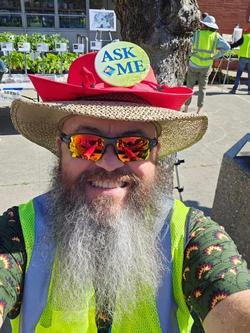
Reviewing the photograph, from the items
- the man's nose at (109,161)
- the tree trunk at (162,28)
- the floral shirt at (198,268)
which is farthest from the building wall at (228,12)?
the floral shirt at (198,268)

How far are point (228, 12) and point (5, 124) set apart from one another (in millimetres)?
10076

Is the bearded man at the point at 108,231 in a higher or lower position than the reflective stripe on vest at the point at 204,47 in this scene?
higher

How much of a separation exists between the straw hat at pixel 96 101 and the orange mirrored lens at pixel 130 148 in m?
0.11

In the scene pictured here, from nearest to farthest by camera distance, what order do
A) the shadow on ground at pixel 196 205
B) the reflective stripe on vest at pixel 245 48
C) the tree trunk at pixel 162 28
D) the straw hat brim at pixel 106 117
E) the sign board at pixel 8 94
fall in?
the straw hat brim at pixel 106 117 < the tree trunk at pixel 162 28 < the shadow on ground at pixel 196 205 < the sign board at pixel 8 94 < the reflective stripe on vest at pixel 245 48

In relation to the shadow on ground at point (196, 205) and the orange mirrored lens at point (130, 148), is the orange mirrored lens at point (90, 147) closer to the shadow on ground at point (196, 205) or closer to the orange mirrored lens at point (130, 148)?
the orange mirrored lens at point (130, 148)

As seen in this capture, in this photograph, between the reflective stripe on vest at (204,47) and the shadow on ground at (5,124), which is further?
the reflective stripe on vest at (204,47)

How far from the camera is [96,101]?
58.6 inches

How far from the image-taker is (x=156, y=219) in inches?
63.9

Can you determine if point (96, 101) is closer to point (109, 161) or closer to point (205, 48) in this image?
point (109, 161)

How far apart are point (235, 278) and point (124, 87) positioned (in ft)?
2.78

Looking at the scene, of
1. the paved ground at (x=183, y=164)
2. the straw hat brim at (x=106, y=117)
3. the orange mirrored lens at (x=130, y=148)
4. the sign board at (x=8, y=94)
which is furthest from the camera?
the sign board at (x=8, y=94)

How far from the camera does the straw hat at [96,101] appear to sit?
1423 mm

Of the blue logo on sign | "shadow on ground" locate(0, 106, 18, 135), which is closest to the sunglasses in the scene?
the blue logo on sign

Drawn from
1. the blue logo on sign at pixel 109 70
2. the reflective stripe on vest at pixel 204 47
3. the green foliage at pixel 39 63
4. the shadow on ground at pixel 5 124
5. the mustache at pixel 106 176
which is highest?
the blue logo on sign at pixel 109 70
